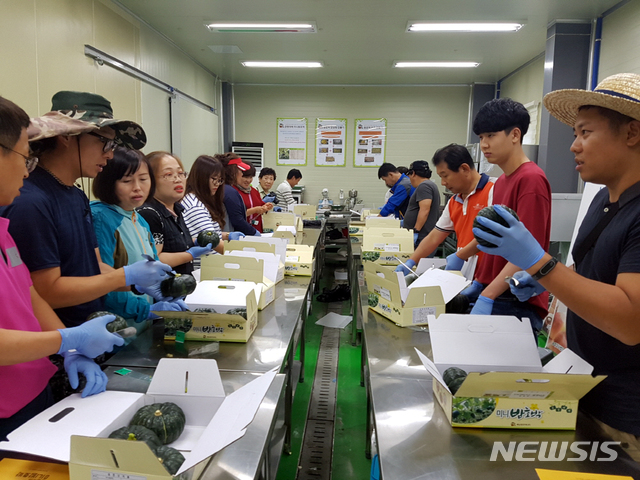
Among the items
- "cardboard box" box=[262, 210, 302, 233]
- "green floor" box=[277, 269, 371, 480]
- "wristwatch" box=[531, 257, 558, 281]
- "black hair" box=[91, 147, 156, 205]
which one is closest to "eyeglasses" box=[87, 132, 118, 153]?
"black hair" box=[91, 147, 156, 205]

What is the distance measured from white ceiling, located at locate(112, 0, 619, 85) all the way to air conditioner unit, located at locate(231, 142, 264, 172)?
128cm

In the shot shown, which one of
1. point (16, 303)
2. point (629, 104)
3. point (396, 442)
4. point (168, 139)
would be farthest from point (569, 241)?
point (168, 139)

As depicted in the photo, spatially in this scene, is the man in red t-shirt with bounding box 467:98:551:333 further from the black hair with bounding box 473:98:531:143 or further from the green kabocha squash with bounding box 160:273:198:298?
the green kabocha squash with bounding box 160:273:198:298

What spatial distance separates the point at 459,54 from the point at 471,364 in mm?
5923

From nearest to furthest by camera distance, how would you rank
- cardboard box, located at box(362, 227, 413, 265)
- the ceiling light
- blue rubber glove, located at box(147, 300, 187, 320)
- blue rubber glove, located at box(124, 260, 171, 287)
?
blue rubber glove, located at box(124, 260, 171, 287), blue rubber glove, located at box(147, 300, 187, 320), cardboard box, located at box(362, 227, 413, 265), the ceiling light

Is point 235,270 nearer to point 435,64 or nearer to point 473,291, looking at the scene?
point 473,291

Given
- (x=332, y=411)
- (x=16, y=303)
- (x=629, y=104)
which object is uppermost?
(x=629, y=104)

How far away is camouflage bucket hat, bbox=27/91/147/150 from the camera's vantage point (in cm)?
126

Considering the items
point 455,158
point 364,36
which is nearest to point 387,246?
point 455,158

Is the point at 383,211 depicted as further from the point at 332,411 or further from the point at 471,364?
the point at 471,364

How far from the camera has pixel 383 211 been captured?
18.5 feet

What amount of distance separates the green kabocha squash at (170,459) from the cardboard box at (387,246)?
2.45 m

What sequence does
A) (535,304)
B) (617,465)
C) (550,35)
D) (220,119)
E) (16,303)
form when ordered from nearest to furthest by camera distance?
1. (617,465)
2. (16,303)
3. (535,304)
4. (550,35)
5. (220,119)

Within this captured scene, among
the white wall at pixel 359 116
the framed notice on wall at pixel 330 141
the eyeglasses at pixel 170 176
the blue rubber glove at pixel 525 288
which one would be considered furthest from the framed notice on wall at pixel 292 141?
the blue rubber glove at pixel 525 288
